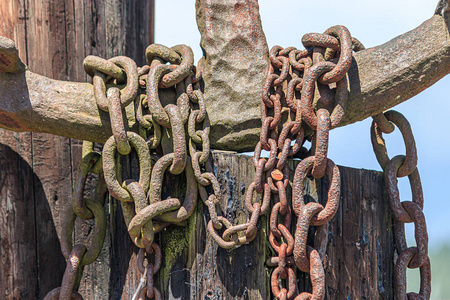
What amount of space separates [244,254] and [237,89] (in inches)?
28.5

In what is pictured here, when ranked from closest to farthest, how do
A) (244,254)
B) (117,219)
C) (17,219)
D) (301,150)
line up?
1. (244,254)
2. (301,150)
3. (117,219)
4. (17,219)

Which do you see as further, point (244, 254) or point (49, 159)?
point (49, 159)

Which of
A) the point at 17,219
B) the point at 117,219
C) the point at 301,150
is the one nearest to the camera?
the point at 301,150

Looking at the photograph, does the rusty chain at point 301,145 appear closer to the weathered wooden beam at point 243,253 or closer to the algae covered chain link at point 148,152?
the weathered wooden beam at point 243,253

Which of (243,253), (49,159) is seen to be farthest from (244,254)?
(49,159)

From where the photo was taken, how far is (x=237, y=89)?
2291mm

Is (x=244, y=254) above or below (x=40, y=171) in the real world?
below

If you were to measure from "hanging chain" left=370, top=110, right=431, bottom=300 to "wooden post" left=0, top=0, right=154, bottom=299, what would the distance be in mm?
1473

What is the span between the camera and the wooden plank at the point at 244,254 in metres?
2.08

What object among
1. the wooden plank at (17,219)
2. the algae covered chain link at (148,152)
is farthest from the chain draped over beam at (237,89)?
the wooden plank at (17,219)

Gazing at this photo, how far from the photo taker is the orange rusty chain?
6.63 ft

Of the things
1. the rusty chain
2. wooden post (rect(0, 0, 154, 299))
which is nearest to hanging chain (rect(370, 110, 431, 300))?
the rusty chain

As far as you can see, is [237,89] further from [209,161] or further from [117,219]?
[117,219]

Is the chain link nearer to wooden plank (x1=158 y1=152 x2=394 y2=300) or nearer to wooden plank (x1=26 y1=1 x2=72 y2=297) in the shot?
wooden plank (x1=158 y1=152 x2=394 y2=300)
